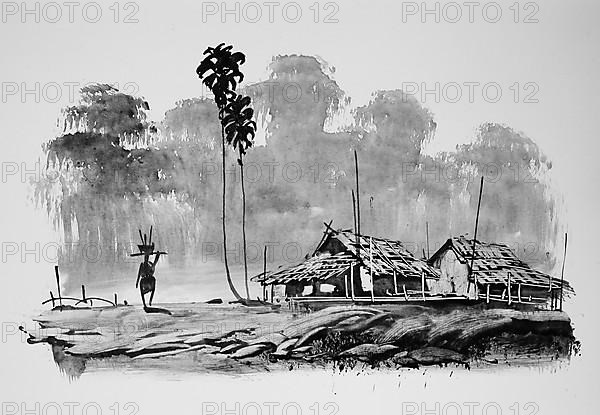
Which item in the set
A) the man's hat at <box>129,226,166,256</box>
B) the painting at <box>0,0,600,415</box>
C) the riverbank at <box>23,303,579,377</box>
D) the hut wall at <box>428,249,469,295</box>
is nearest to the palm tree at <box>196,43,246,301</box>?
the painting at <box>0,0,600,415</box>

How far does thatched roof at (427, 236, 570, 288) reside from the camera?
8.14ft

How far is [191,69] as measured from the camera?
248 cm

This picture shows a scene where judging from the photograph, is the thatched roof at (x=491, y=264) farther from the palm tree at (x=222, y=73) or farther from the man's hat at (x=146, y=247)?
the man's hat at (x=146, y=247)

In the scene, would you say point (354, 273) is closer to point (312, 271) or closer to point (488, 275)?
point (312, 271)

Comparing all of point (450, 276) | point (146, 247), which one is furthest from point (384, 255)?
point (146, 247)

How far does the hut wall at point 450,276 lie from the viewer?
2479mm

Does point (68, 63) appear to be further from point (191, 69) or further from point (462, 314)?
point (462, 314)

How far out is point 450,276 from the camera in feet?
8.15

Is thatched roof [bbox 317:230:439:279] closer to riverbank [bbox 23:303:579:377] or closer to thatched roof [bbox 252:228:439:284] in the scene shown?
thatched roof [bbox 252:228:439:284]

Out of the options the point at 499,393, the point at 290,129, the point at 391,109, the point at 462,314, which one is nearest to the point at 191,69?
the point at 290,129

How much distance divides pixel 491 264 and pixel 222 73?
1185mm

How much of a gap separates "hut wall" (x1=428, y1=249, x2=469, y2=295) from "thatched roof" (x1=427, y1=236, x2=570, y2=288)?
0.02 meters

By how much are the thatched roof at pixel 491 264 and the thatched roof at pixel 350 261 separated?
0.39 feet

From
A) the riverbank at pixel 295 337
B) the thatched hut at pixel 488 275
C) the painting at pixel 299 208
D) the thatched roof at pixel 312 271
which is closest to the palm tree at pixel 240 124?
the painting at pixel 299 208
